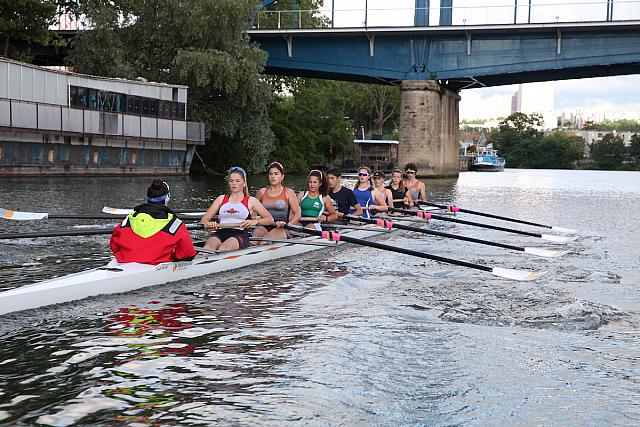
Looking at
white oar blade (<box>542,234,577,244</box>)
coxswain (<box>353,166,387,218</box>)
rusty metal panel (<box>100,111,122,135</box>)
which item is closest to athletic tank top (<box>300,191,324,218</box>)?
coxswain (<box>353,166,387,218</box>)

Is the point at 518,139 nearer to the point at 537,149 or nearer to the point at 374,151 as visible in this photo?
the point at 537,149

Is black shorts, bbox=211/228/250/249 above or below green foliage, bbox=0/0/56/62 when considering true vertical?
below

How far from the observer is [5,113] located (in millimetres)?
34938

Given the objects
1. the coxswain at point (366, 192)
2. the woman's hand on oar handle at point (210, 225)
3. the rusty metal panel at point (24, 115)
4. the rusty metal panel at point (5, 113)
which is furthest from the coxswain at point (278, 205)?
the rusty metal panel at point (24, 115)

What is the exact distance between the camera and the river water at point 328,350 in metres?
6.09

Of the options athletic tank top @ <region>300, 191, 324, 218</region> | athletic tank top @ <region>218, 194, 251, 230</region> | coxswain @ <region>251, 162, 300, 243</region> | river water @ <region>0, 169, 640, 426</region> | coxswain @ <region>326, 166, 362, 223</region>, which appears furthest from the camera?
coxswain @ <region>326, 166, 362, 223</region>

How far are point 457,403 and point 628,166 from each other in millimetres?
156074

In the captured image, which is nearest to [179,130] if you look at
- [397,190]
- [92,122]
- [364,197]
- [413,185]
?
[92,122]

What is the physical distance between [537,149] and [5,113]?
14187 cm

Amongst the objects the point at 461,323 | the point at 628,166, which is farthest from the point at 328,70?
the point at 628,166

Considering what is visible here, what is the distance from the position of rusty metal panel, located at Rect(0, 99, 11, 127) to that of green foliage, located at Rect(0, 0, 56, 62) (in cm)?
1162

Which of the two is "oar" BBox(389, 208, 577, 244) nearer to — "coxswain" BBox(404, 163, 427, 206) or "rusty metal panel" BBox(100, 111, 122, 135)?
"coxswain" BBox(404, 163, 427, 206)

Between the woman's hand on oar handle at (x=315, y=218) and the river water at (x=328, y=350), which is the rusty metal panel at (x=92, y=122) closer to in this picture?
the river water at (x=328, y=350)

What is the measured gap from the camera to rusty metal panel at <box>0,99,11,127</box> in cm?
3472
